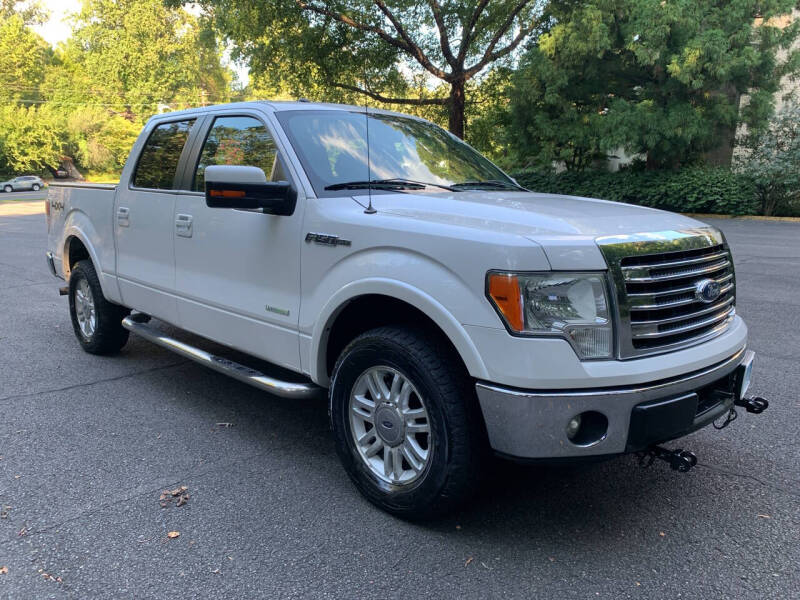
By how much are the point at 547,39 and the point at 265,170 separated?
59.5 ft

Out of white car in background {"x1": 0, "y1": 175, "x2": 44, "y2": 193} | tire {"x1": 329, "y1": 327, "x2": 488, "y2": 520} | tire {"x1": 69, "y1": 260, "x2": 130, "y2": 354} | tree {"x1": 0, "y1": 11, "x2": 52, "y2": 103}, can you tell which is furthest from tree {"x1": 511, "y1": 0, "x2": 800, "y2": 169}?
tree {"x1": 0, "y1": 11, "x2": 52, "y2": 103}

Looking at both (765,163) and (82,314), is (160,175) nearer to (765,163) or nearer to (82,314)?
(82,314)

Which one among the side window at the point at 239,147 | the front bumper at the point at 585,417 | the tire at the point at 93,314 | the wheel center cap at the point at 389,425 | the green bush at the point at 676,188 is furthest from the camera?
the green bush at the point at 676,188

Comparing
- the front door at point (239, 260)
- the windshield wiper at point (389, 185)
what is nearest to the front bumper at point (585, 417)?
the front door at point (239, 260)

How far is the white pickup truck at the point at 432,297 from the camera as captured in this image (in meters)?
2.52

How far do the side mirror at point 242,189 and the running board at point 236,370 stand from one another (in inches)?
37.7

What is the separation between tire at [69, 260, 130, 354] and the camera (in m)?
5.39

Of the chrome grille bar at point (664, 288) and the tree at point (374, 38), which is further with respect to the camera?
the tree at point (374, 38)

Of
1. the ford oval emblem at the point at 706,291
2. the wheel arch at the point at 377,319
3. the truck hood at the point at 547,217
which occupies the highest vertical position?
the truck hood at the point at 547,217

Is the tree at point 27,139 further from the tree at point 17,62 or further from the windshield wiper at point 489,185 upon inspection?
the windshield wiper at point 489,185

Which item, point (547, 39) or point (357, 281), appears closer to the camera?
point (357, 281)

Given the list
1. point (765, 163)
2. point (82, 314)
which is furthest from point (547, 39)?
point (82, 314)

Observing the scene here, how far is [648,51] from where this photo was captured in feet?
62.0

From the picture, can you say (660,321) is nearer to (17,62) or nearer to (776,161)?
(776,161)
